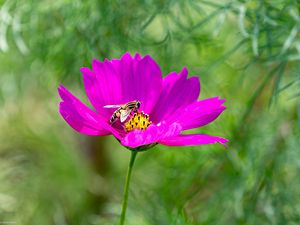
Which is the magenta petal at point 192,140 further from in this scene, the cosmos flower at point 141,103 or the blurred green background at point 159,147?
the blurred green background at point 159,147

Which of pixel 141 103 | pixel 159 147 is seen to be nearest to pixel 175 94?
pixel 141 103

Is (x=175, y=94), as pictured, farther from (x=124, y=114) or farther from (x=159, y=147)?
(x=159, y=147)

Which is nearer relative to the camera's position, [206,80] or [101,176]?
[206,80]

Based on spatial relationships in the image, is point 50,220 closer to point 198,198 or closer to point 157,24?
point 198,198

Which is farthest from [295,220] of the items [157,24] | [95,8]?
[157,24]

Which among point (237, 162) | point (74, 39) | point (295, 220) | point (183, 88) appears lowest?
point (295, 220)

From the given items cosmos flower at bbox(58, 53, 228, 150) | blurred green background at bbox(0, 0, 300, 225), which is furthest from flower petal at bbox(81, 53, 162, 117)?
blurred green background at bbox(0, 0, 300, 225)

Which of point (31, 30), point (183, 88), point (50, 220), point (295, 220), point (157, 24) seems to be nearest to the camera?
point (183, 88)
